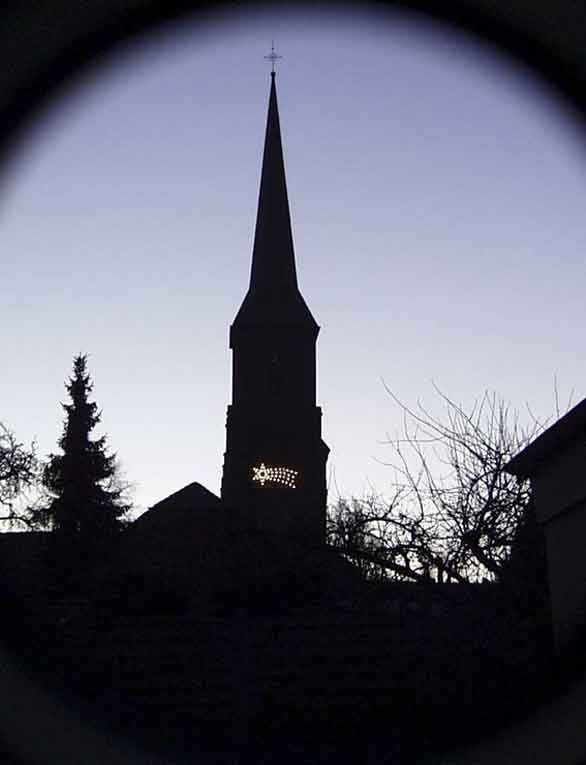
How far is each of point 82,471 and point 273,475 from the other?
8024 mm

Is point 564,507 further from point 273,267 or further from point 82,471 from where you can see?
point 273,267

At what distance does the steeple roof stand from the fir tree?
7.61 meters

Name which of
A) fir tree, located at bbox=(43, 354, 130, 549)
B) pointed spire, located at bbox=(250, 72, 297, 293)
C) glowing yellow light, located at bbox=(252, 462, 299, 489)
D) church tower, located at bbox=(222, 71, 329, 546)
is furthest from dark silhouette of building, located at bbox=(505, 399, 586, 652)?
pointed spire, located at bbox=(250, 72, 297, 293)

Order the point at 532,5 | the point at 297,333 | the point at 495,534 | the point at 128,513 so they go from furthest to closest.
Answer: the point at 297,333 < the point at 128,513 < the point at 495,534 < the point at 532,5

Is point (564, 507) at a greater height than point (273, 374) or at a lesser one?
lesser

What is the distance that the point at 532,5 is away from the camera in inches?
103

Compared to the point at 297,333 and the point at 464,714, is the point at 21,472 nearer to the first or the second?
the point at 464,714

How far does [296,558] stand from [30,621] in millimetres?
3414

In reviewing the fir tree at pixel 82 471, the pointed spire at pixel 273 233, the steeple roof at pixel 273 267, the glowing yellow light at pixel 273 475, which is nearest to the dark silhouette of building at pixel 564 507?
the fir tree at pixel 82 471

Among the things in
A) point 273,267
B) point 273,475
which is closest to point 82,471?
point 273,475

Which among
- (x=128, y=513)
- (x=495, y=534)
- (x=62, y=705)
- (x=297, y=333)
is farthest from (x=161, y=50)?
(x=297, y=333)

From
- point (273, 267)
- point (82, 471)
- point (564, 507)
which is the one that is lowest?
point (564, 507)

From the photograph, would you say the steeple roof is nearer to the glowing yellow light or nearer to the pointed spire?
the pointed spire

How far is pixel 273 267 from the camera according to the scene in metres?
45.2
